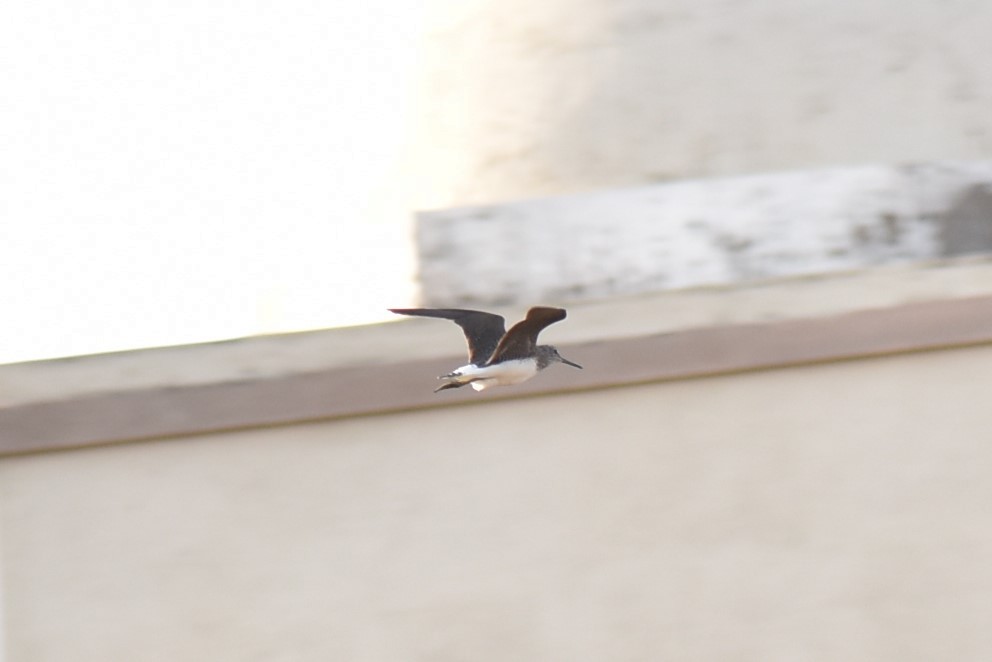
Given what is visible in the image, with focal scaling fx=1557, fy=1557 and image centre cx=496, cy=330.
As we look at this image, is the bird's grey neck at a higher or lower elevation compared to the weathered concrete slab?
lower

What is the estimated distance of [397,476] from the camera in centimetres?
511

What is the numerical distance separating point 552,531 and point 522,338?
139cm

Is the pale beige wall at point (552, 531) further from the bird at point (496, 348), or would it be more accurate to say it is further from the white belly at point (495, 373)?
the white belly at point (495, 373)

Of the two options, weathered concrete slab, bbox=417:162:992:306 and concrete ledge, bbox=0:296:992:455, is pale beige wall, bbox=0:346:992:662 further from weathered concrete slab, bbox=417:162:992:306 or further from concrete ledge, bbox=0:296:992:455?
weathered concrete slab, bbox=417:162:992:306

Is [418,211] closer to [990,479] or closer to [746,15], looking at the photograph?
[746,15]

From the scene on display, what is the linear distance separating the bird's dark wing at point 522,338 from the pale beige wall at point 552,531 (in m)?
1.19

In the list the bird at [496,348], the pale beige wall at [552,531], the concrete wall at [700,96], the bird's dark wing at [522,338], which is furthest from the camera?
the concrete wall at [700,96]

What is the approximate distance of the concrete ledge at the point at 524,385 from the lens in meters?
5.08

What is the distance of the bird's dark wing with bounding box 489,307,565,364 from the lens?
140 inches

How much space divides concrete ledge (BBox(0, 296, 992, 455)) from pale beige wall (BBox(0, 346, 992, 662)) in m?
0.06

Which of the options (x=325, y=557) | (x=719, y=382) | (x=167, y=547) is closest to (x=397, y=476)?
(x=325, y=557)

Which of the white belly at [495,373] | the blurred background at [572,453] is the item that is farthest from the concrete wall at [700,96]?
the white belly at [495,373]

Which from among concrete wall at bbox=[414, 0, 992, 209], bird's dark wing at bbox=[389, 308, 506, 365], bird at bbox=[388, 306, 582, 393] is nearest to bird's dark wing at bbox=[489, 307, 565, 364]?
bird at bbox=[388, 306, 582, 393]

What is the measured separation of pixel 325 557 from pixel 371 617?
245 mm
